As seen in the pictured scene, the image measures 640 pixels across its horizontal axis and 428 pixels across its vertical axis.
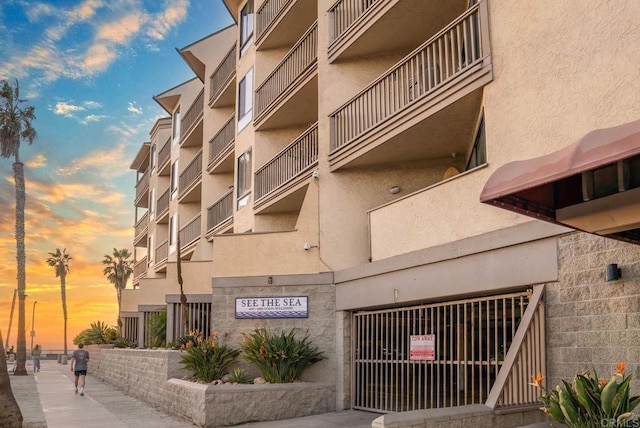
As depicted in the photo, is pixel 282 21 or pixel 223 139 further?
pixel 223 139

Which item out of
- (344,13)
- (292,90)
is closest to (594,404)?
(344,13)

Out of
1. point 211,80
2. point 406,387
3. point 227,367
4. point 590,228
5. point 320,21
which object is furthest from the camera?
point 211,80

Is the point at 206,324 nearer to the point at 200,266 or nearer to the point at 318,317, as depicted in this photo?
the point at 200,266

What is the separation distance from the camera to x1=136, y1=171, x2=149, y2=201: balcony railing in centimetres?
4662

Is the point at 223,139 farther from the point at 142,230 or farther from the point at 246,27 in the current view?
the point at 142,230

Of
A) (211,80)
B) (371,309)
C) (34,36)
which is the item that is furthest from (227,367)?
(211,80)

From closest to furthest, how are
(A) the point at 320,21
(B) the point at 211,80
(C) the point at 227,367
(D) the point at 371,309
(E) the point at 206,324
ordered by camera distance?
(D) the point at 371,309 → (C) the point at 227,367 → (A) the point at 320,21 → (E) the point at 206,324 → (B) the point at 211,80

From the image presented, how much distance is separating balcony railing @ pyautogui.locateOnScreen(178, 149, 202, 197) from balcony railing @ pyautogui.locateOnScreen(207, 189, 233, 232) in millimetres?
2593

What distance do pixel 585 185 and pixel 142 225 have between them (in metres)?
43.1

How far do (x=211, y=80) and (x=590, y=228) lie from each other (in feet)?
80.9

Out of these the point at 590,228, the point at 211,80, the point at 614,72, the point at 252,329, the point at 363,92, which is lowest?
the point at 252,329

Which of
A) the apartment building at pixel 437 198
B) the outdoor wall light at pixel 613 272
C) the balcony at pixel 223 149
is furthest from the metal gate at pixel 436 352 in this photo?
the balcony at pixel 223 149

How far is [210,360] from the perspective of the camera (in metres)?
16.1

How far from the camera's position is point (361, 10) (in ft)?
54.2
